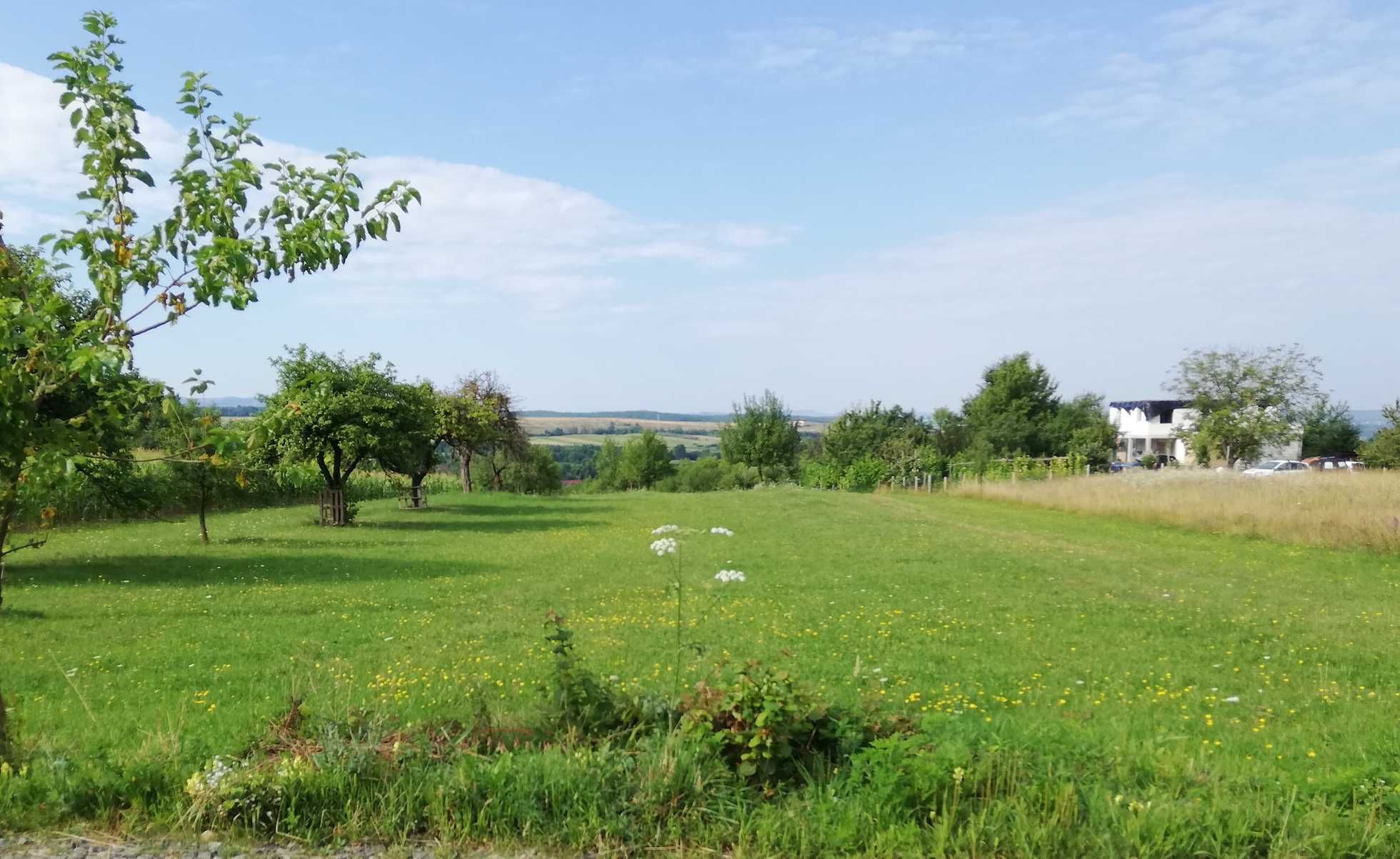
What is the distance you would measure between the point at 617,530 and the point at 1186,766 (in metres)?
19.6

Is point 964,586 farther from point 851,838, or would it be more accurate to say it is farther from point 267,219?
point 267,219

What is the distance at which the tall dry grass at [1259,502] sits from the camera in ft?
60.6

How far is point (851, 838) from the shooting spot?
356 cm

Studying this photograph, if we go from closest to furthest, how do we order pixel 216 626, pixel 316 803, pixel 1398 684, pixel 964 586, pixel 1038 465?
pixel 316 803 → pixel 1398 684 → pixel 216 626 → pixel 964 586 → pixel 1038 465

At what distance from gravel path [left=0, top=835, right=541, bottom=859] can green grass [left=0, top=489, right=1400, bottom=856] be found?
0.12 m

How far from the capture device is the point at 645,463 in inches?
2643

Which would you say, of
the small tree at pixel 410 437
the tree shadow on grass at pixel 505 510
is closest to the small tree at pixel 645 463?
the tree shadow on grass at pixel 505 510

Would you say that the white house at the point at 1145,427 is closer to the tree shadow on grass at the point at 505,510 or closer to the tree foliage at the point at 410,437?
the tree shadow on grass at the point at 505,510

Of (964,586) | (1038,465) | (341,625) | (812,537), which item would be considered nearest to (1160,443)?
(1038,465)

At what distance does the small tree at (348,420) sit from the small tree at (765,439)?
35952mm

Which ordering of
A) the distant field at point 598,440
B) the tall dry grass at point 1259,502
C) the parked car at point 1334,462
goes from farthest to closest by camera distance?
the distant field at point 598,440
the parked car at point 1334,462
the tall dry grass at point 1259,502

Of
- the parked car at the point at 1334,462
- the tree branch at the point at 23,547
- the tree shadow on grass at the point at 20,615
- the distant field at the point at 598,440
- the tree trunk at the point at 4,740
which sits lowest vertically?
the tree shadow on grass at the point at 20,615

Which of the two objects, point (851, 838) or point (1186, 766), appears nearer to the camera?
point (851, 838)

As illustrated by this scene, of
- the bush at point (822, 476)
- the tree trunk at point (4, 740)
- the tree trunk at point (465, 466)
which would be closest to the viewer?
the tree trunk at point (4, 740)
